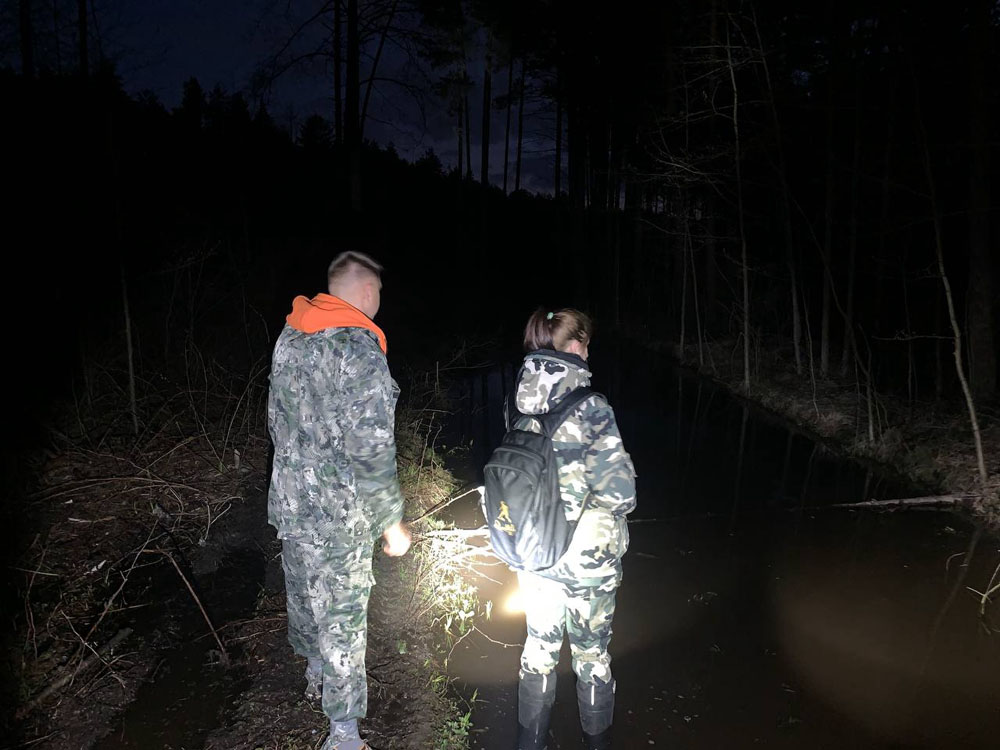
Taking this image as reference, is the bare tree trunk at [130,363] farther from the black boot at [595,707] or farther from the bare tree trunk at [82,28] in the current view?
the black boot at [595,707]

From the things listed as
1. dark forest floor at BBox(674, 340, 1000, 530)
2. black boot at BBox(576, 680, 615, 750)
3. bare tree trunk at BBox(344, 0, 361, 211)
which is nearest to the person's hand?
black boot at BBox(576, 680, 615, 750)

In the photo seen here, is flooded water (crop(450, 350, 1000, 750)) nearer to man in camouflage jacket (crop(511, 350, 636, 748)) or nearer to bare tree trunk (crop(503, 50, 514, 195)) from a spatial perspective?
man in camouflage jacket (crop(511, 350, 636, 748))

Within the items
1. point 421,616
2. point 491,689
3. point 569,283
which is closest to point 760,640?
point 491,689

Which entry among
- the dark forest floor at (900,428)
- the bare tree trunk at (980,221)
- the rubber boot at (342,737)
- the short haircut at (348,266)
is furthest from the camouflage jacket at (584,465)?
the bare tree trunk at (980,221)

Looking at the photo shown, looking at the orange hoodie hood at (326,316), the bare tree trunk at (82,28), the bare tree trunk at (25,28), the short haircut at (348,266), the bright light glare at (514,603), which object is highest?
the bare tree trunk at (25,28)

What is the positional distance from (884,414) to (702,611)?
5.36 m

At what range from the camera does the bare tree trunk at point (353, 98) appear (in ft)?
41.2

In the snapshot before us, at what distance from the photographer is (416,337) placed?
50.2 ft

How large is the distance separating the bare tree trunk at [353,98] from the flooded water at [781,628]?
36.4ft

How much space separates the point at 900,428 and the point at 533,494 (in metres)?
7.47

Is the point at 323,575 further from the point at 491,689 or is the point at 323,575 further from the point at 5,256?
the point at 5,256

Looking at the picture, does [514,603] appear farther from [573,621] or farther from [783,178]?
[783,178]

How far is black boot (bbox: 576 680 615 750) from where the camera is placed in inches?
104

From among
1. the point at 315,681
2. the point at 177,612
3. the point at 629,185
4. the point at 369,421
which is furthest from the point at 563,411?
the point at 629,185
